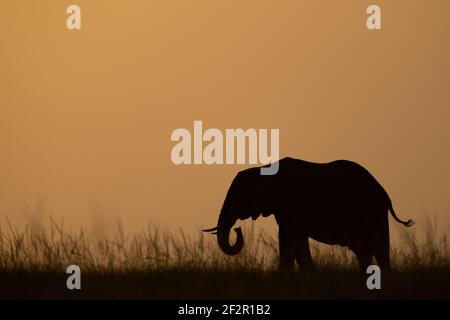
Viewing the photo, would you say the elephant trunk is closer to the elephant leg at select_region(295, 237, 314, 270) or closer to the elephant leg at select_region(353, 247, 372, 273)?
the elephant leg at select_region(295, 237, 314, 270)

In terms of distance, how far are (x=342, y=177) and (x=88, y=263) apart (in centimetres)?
252

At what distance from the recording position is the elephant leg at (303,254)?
698 centimetres

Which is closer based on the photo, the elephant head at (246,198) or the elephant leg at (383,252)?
the elephant leg at (383,252)

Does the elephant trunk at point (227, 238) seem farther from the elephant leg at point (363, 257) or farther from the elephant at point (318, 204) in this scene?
the elephant leg at point (363, 257)

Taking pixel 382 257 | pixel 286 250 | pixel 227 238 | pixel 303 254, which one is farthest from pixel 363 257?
pixel 227 238

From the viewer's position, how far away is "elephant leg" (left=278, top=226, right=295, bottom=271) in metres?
6.92

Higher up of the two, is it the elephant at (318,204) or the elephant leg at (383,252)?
the elephant at (318,204)

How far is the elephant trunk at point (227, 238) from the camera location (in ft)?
23.1

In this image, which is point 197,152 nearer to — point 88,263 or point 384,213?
point 88,263

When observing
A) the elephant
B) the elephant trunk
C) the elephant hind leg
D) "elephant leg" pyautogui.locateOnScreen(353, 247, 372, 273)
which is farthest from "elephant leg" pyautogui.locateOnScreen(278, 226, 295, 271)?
the elephant hind leg

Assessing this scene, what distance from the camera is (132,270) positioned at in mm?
6891

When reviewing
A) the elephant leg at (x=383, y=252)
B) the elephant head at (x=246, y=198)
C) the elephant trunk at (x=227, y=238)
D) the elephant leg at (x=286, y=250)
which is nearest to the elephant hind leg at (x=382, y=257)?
the elephant leg at (x=383, y=252)

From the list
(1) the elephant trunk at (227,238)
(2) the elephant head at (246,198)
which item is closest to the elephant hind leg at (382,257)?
(2) the elephant head at (246,198)

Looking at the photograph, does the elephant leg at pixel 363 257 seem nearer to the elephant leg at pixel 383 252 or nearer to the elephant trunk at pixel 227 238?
the elephant leg at pixel 383 252
